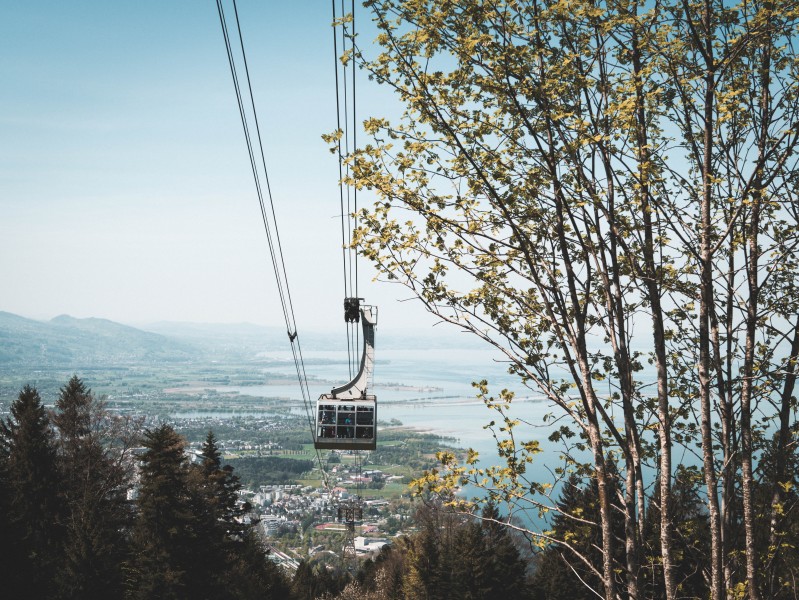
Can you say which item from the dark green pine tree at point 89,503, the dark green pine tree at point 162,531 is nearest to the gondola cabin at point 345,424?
the dark green pine tree at point 162,531

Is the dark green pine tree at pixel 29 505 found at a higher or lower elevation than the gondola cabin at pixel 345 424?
lower

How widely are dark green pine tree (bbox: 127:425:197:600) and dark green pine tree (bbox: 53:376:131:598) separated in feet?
3.37

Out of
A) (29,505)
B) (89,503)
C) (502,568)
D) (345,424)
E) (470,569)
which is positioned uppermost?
(345,424)

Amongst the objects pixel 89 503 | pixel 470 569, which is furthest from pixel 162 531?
pixel 470 569

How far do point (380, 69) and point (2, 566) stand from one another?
872 inches

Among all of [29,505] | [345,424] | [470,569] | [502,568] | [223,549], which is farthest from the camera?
[502,568]

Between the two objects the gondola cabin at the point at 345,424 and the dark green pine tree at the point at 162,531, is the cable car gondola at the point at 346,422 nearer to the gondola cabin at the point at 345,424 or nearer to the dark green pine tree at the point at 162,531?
the gondola cabin at the point at 345,424

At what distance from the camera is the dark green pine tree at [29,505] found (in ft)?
70.3

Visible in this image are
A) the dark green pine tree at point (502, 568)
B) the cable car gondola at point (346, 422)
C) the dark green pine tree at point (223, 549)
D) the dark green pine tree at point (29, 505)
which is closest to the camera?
the cable car gondola at point (346, 422)

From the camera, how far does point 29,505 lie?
83.5 feet

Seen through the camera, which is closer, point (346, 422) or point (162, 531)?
point (346, 422)

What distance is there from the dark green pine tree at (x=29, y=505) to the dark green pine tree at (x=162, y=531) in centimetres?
318

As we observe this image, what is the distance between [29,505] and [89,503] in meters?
5.52

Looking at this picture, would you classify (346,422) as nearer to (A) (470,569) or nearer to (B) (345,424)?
→ (B) (345,424)
